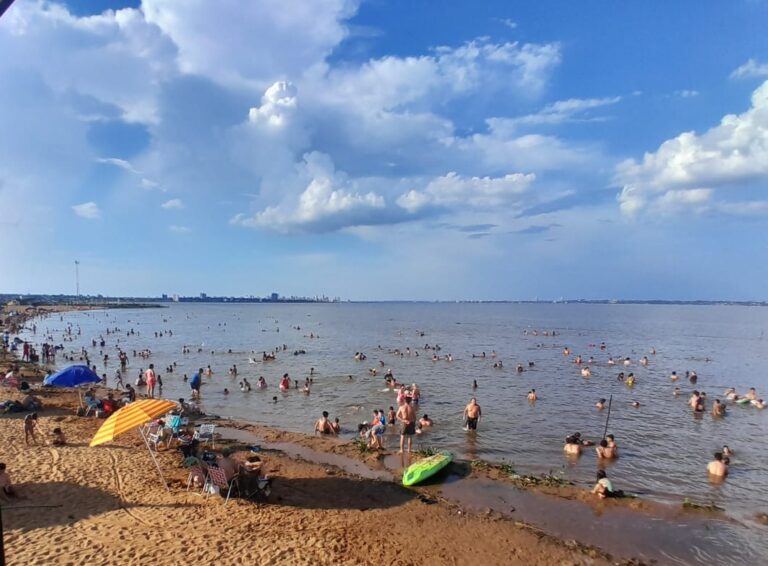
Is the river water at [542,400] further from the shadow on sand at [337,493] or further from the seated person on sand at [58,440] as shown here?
the seated person on sand at [58,440]

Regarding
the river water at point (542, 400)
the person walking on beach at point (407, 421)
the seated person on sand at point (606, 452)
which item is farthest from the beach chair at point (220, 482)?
the seated person on sand at point (606, 452)

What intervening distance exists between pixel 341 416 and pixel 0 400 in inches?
577

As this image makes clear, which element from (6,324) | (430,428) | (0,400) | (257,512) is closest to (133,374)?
(0,400)

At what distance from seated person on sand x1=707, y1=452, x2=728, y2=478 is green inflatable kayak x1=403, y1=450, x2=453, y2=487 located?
8528mm

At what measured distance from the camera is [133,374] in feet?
112

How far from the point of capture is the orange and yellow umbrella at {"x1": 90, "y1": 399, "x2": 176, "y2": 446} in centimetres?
1005

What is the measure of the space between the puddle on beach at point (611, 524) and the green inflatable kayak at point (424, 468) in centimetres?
25

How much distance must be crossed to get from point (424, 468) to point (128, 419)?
7.67m

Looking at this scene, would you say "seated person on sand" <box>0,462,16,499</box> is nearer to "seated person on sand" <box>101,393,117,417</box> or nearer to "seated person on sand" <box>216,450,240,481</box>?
"seated person on sand" <box>216,450,240,481</box>

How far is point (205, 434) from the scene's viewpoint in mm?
15141

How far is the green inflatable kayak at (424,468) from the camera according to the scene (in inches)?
504

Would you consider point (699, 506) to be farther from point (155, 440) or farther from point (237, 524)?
point (155, 440)

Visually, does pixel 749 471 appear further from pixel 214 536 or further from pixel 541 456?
pixel 214 536

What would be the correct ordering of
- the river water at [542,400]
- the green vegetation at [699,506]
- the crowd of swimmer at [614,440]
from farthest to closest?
the river water at [542,400]
the crowd of swimmer at [614,440]
the green vegetation at [699,506]
